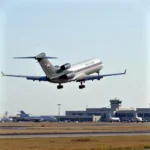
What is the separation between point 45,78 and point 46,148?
3518 centimetres

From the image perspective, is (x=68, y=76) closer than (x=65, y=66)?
Yes

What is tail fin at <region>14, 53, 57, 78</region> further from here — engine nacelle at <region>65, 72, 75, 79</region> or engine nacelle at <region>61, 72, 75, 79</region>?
engine nacelle at <region>65, 72, 75, 79</region>

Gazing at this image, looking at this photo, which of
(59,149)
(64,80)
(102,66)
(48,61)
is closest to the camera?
(59,149)

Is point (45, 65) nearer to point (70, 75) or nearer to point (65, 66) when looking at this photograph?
point (65, 66)

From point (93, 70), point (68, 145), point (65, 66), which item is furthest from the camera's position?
point (93, 70)

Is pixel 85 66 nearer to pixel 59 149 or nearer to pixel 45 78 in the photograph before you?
pixel 45 78

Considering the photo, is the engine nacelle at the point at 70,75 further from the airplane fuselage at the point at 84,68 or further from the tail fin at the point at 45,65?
the tail fin at the point at 45,65

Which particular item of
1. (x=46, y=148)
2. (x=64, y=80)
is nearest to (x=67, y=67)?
(x=64, y=80)

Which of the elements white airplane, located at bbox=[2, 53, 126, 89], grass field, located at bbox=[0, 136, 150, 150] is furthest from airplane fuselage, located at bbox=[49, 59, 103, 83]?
grass field, located at bbox=[0, 136, 150, 150]

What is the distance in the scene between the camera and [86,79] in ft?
373

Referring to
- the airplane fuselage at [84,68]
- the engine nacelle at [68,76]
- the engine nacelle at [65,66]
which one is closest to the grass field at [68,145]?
the engine nacelle at [68,76]

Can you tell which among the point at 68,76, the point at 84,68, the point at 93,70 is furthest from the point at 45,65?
the point at 93,70

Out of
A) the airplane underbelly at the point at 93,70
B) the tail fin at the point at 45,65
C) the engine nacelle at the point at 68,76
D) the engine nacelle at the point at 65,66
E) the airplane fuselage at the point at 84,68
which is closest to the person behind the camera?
the engine nacelle at the point at 68,76

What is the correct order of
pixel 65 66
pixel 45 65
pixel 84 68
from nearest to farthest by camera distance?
1. pixel 65 66
2. pixel 45 65
3. pixel 84 68
